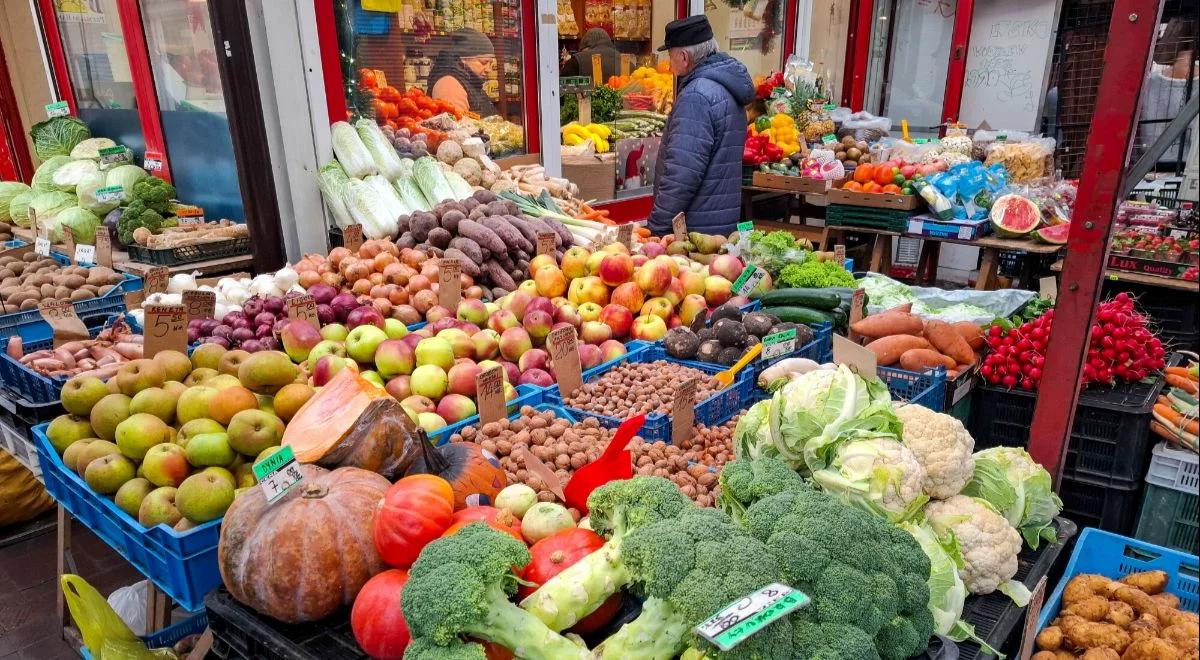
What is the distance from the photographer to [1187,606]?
2.17 m

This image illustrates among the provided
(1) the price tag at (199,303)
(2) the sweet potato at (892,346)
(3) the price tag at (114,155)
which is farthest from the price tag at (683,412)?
(3) the price tag at (114,155)

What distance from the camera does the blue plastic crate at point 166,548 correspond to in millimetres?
1908

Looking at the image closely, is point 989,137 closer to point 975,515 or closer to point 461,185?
point 461,185

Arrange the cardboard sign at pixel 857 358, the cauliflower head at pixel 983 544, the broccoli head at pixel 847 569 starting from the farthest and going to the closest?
the cardboard sign at pixel 857 358, the cauliflower head at pixel 983 544, the broccoli head at pixel 847 569

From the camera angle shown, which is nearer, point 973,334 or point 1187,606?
point 1187,606

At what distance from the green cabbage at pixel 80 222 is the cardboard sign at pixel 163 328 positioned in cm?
310

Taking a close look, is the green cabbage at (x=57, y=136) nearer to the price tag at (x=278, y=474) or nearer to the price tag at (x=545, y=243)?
the price tag at (x=545, y=243)

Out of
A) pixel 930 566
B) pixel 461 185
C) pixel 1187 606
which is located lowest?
pixel 1187 606

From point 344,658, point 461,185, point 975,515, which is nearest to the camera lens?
point 344,658

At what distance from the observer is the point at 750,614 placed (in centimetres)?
125

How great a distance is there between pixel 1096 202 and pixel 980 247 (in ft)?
15.0

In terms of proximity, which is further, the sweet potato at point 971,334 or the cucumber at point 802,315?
the cucumber at point 802,315

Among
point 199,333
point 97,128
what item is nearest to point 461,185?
point 199,333

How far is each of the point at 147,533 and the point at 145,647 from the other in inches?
23.8
